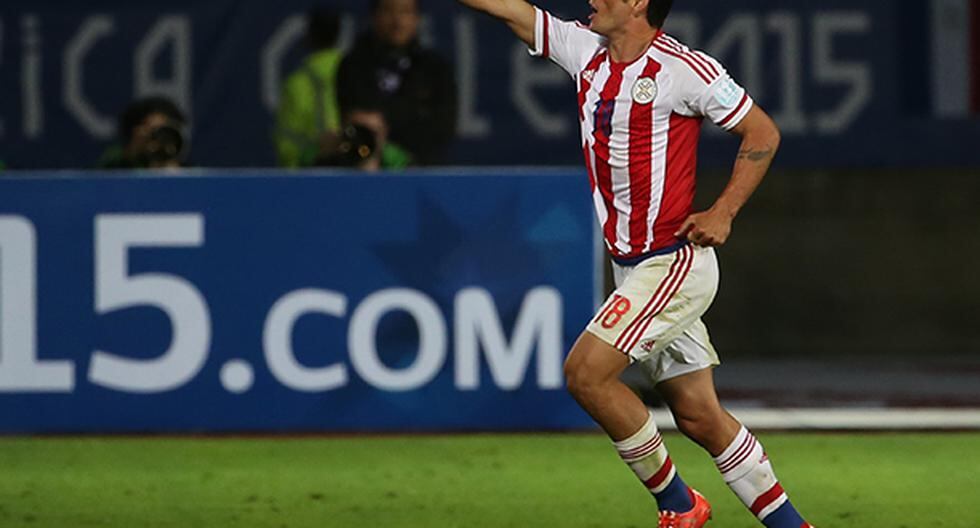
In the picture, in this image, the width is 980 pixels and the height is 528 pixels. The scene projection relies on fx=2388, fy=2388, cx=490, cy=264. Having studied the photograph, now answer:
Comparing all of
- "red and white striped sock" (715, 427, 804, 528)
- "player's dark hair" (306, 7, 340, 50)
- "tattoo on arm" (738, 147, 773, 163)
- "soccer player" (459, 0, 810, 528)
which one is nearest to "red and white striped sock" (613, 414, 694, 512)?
"soccer player" (459, 0, 810, 528)

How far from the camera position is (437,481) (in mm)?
9438

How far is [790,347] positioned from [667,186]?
286 inches

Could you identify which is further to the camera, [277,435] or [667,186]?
[277,435]

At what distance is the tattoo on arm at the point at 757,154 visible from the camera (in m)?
7.47

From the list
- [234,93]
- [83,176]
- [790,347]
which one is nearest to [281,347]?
[83,176]

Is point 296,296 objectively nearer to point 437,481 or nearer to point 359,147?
point 359,147

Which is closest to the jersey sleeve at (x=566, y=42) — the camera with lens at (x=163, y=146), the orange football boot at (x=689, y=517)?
the orange football boot at (x=689, y=517)

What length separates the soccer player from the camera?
7.50m

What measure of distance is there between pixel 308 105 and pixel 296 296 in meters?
2.58

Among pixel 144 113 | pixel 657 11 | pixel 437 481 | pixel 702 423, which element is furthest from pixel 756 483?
pixel 144 113

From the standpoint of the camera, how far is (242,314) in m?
10.8

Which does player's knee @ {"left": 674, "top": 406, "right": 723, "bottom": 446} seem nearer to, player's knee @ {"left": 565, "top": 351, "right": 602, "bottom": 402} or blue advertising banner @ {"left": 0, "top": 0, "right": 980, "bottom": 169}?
player's knee @ {"left": 565, "top": 351, "right": 602, "bottom": 402}

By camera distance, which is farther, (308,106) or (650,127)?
(308,106)

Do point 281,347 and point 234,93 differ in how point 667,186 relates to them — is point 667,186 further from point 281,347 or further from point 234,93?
point 234,93
